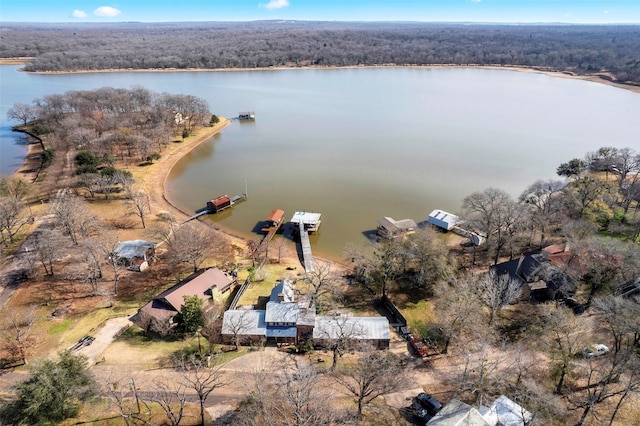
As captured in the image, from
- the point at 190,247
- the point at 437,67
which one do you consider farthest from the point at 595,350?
the point at 437,67

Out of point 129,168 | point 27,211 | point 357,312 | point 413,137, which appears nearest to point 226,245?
point 357,312

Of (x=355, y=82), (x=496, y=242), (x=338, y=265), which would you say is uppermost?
(x=355, y=82)

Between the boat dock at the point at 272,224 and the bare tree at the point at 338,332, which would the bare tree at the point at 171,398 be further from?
the boat dock at the point at 272,224

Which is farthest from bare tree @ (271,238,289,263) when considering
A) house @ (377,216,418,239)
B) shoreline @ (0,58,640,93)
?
shoreline @ (0,58,640,93)

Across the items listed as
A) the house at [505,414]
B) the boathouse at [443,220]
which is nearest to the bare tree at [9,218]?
the house at [505,414]

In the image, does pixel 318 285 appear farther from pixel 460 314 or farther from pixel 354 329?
pixel 460 314

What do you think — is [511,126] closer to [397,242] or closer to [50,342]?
[397,242]
